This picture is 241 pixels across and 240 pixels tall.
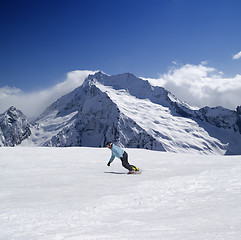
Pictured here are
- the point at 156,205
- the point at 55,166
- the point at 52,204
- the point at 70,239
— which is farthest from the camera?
the point at 55,166

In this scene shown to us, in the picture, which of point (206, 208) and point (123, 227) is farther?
point (206, 208)

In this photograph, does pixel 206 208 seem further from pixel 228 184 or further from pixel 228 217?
pixel 228 184

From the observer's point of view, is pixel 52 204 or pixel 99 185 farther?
pixel 99 185

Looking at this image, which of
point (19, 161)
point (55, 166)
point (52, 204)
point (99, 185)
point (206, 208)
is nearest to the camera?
point (206, 208)

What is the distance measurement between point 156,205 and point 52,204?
3074mm

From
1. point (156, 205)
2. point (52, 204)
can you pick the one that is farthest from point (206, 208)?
point (52, 204)

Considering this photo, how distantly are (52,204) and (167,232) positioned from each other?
12.8ft

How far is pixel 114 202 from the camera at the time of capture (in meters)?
6.97

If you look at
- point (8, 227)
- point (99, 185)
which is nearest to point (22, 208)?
point (8, 227)

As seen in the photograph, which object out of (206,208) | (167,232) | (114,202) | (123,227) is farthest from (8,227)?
(206,208)

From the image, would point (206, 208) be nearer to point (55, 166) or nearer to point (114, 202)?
point (114, 202)

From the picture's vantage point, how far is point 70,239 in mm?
4184

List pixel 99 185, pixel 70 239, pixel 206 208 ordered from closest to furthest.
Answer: pixel 70 239, pixel 206 208, pixel 99 185

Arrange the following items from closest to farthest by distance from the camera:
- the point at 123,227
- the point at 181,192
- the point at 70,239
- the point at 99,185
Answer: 1. the point at 70,239
2. the point at 123,227
3. the point at 181,192
4. the point at 99,185
